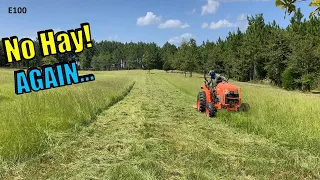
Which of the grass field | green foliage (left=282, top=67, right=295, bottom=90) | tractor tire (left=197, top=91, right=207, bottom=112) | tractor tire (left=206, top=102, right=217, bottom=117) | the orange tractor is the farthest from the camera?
green foliage (left=282, top=67, right=295, bottom=90)

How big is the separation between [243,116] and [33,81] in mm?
7133

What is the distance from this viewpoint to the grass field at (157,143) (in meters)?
4.62

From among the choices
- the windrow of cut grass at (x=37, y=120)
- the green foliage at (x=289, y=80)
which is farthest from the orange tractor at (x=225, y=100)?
the green foliage at (x=289, y=80)

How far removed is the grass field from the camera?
462 cm

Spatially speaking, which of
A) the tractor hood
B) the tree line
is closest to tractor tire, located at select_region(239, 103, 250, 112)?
the tractor hood

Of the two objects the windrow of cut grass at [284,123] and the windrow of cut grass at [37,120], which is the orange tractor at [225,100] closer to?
the windrow of cut grass at [284,123]

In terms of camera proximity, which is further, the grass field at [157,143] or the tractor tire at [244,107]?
the tractor tire at [244,107]

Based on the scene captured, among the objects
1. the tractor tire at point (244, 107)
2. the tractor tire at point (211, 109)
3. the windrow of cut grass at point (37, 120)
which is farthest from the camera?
the tractor tire at point (211, 109)

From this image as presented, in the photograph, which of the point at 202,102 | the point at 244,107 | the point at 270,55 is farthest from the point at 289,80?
the point at 244,107

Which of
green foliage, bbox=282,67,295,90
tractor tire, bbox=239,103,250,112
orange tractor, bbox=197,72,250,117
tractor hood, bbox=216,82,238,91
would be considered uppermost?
A: tractor hood, bbox=216,82,238,91

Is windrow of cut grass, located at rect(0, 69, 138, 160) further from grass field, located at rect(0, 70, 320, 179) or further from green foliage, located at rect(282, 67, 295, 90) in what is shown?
green foliage, located at rect(282, 67, 295, 90)

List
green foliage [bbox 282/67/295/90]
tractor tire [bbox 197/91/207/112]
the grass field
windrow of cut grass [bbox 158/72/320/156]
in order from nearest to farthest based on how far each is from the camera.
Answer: the grass field
windrow of cut grass [bbox 158/72/320/156]
tractor tire [bbox 197/91/207/112]
green foliage [bbox 282/67/295/90]

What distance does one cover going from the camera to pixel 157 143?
621cm

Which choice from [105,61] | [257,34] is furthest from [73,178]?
[105,61]
